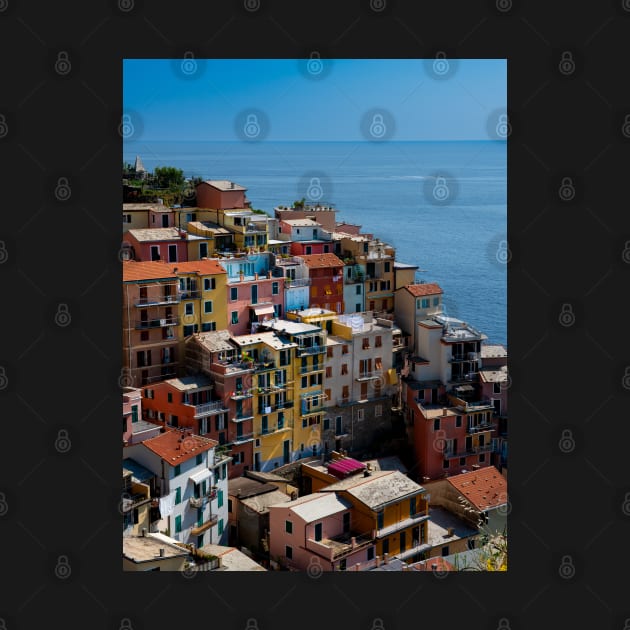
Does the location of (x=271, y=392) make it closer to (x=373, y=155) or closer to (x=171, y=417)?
(x=171, y=417)

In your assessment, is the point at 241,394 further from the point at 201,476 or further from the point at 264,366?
the point at 201,476

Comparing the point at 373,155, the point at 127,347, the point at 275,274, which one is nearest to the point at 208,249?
the point at 275,274

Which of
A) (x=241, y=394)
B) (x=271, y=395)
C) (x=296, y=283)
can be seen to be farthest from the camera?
(x=296, y=283)

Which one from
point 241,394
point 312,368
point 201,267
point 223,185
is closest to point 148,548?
point 241,394

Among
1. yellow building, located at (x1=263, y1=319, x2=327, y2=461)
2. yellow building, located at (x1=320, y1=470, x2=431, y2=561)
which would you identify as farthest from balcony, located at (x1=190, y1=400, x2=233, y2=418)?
yellow building, located at (x1=320, y1=470, x2=431, y2=561)

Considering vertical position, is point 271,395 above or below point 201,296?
below

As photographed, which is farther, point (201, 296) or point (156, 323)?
point (201, 296)

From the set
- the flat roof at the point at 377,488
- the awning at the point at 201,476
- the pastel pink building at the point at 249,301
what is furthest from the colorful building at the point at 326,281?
the awning at the point at 201,476
